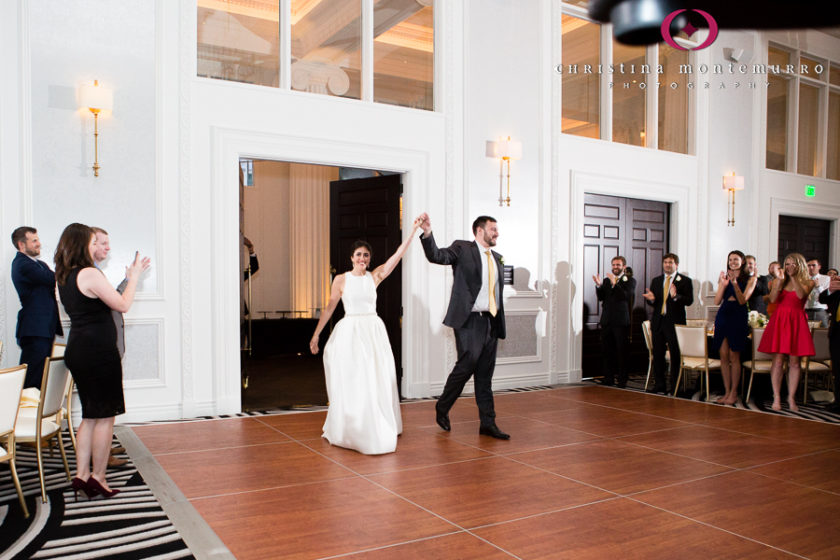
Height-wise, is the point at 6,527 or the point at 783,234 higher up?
the point at 783,234

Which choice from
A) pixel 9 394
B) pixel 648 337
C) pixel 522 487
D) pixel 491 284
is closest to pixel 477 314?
pixel 491 284

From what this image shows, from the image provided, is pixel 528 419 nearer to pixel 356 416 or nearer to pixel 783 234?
pixel 356 416

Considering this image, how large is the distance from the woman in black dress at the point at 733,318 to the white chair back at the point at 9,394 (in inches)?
247

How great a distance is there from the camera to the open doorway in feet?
26.7

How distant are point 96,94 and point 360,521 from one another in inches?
168

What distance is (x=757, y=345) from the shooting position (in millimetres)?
6961

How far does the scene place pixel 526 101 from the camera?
7.82 m

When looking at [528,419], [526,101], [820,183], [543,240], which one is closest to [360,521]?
[528,419]

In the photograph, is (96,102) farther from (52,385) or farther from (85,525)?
(85,525)

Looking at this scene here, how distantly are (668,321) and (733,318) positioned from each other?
0.77 metres

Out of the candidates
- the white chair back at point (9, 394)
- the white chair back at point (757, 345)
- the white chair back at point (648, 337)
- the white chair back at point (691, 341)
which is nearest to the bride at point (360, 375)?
the white chair back at point (9, 394)

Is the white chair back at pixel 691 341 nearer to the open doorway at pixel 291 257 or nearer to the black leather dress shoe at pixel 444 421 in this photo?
the black leather dress shoe at pixel 444 421

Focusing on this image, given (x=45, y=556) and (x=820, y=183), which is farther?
(x=820, y=183)

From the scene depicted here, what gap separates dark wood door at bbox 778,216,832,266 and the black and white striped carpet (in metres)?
10.3
